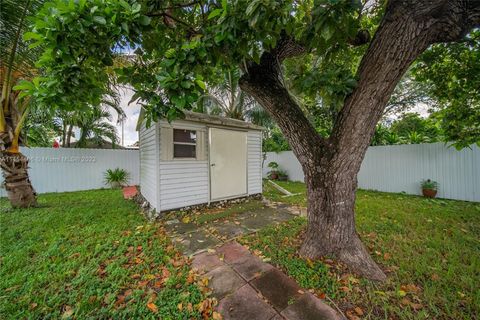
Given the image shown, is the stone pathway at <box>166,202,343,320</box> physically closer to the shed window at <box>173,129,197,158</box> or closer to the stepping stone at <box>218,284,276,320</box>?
the stepping stone at <box>218,284,276,320</box>

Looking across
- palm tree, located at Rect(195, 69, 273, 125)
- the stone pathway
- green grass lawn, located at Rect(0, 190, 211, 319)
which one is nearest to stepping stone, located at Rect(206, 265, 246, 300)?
the stone pathway

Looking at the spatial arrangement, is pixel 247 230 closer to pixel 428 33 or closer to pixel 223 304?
pixel 223 304

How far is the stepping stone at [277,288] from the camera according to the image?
5.64ft

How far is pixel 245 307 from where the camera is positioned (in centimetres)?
168

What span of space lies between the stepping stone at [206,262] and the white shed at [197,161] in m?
1.84

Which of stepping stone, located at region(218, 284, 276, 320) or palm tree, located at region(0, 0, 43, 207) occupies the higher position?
palm tree, located at region(0, 0, 43, 207)

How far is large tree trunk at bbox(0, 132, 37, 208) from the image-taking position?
4094 mm

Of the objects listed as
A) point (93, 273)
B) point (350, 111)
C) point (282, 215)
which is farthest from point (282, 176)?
point (93, 273)

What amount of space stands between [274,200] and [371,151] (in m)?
4.33

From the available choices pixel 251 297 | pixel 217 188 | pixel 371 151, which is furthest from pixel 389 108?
pixel 251 297

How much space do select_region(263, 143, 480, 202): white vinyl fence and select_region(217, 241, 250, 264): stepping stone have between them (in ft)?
20.7

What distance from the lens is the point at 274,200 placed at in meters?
5.48

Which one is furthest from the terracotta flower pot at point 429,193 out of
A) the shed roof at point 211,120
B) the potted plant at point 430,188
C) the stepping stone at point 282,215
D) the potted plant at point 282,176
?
the shed roof at point 211,120

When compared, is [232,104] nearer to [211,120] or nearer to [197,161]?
[211,120]
